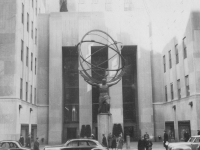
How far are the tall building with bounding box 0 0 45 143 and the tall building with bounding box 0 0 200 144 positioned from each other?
0.11 meters

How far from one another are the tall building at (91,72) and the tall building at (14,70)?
11 centimetres

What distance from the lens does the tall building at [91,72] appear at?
2977 centimetres

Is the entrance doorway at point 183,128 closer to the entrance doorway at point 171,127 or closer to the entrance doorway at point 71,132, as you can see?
the entrance doorway at point 171,127

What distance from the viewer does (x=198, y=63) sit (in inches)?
995

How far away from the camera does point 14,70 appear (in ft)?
87.0

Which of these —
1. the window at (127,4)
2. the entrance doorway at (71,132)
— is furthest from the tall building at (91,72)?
the window at (127,4)

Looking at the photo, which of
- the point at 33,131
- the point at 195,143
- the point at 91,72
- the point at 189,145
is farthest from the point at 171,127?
the point at 195,143

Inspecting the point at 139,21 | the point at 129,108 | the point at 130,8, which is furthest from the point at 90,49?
the point at 130,8

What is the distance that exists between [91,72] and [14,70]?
41.3ft

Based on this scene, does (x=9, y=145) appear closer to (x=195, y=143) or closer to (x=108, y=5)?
(x=195, y=143)

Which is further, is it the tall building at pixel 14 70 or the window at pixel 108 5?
the window at pixel 108 5

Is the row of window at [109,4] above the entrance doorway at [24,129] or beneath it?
above

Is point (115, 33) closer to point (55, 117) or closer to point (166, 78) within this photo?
point (166, 78)

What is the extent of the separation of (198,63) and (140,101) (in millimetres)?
12555
